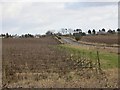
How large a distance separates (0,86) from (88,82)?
411cm

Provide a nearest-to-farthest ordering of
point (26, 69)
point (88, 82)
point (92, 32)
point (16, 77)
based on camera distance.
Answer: point (88, 82) → point (16, 77) → point (26, 69) → point (92, 32)

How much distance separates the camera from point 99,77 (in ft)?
58.3

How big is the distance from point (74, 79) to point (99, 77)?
1.48 meters

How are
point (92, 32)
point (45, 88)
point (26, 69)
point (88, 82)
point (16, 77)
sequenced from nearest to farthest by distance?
point (45, 88), point (88, 82), point (16, 77), point (26, 69), point (92, 32)

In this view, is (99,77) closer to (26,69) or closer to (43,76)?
(43,76)

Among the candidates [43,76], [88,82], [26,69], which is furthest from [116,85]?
[26,69]

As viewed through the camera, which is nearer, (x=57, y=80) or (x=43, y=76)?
(x=57, y=80)

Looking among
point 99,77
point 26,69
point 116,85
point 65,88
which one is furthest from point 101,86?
point 26,69

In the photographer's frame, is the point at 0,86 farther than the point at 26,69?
No

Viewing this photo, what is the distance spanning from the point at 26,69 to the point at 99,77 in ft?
16.9

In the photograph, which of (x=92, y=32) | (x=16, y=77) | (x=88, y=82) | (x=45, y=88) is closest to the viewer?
(x=45, y=88)

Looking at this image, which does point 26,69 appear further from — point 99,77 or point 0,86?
point 0,86

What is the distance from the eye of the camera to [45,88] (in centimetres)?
1409

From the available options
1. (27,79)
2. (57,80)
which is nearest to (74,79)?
(57,80)
